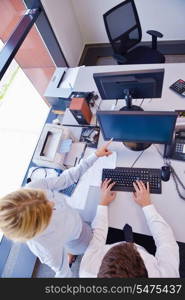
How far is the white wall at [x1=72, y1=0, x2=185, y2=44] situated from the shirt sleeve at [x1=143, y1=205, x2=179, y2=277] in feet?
8.64

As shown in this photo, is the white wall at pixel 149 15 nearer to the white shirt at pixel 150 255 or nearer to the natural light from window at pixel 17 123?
the natural light from window at pixel 17 123

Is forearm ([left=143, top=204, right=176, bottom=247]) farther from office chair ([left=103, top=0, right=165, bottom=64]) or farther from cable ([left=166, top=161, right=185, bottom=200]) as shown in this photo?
office chair ([left=103, top=0, right=165, bottom=64])

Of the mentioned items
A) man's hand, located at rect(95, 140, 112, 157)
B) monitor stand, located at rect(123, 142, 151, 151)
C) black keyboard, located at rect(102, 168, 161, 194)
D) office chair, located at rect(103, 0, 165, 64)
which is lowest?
black keyboard, located at rect(102, 168, 161, 194)

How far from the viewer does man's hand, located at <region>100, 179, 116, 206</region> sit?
1.47 m

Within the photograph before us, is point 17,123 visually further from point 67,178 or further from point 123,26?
point 123,26

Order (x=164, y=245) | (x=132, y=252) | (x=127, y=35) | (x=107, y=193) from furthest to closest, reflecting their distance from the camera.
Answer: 1. (x=127, y=35)
2. (x=107, y=193)
3. (x=164, y=245)
4. (x=132, y=252)

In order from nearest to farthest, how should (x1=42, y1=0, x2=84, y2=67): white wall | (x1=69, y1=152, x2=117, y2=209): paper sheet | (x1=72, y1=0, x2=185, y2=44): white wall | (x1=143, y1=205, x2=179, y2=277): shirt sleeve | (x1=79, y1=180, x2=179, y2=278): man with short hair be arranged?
1. (x1=79, y1=180, x2=179, y2=278): man with short hair
2. (x1=143, y1=205, x2=179, y2=277): shirt sleeve
3. (x1=69, y1=152, x2=117, y2=209): paper sheet
4. (x1=42, y1=0, x2=84, y2=67): white wall
5. (x1=72, y1=0, x2=185, y2=44): white wall

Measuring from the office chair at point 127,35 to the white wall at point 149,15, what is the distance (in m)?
0.69

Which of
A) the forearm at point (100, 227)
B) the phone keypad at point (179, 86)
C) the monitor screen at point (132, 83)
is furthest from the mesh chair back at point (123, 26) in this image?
the forearm at point (100, 227)

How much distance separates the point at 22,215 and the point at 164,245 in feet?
2.58

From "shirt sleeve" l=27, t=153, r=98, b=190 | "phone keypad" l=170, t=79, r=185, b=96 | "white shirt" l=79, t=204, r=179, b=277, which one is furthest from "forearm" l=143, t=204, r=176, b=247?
"phone keypad" l=170, t=79, r=185, b=96

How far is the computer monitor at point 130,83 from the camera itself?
1.47 metres

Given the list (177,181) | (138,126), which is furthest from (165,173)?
(138,126)

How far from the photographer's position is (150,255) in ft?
4.16
